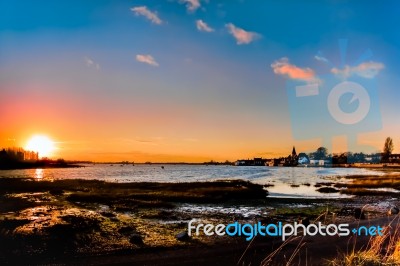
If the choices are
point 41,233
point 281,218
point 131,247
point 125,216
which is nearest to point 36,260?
point 131,247

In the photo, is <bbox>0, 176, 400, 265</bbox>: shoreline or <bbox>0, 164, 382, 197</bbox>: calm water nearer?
<bbox>0, 176, 400, 265</bbox>: shoreline

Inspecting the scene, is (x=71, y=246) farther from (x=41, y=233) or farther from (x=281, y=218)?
(x=281, y=218)

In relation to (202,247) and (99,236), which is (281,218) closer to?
(202,247)

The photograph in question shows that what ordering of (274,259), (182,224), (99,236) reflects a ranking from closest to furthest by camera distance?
(274,259) < (99,236) < (182,224)

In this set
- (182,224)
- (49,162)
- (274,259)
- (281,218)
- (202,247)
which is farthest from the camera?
(49,162)

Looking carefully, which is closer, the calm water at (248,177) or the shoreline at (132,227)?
the shoreline at (132,227)

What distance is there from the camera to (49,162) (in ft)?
443

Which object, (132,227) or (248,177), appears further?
(248,177)

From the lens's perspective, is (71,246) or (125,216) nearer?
(71,246)

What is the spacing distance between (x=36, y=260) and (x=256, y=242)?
661 cm

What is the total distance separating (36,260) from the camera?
35.3 feet

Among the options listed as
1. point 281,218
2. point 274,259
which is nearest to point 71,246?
point 274,259

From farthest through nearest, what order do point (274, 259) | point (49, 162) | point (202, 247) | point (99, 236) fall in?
point (49, 162), point (99, 236), point (202, 247), point (274, 259)

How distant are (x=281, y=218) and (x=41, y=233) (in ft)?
33.3
